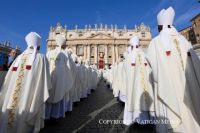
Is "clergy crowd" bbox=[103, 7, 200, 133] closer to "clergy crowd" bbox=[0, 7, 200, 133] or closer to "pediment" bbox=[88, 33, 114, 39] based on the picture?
"clergy crowd" bbox=[0, 7, 200, 133]

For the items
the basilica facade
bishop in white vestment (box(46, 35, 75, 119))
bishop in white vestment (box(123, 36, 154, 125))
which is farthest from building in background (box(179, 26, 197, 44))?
bishop in white vestment (box(46, 35, 75, 119))

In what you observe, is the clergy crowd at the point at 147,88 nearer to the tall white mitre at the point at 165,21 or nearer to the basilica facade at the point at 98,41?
the tall white mitre at the point at 165,21

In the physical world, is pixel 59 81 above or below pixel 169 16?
below

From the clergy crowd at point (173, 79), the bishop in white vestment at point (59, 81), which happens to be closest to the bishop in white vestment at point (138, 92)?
the clergy crowd at point (173, 79)

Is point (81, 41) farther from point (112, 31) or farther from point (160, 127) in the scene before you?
point (160, 127)

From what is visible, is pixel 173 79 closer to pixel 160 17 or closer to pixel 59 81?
pixel 160 17

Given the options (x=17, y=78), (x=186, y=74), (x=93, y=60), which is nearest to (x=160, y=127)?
(x=186, y=74)

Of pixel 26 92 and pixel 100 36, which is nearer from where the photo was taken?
pixel 26 92

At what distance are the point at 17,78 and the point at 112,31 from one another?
73.6 metres

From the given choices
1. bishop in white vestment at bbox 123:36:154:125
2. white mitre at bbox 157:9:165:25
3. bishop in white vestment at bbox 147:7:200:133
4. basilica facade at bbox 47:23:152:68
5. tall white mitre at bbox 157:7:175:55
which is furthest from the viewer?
basilica facade at bbox 47:23:152:68

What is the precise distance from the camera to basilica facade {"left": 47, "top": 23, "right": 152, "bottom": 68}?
7175 centimetres

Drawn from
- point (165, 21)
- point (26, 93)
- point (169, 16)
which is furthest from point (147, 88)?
point (26, 93)

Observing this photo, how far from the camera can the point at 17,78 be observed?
3791mm

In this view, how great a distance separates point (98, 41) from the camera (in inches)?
2862
